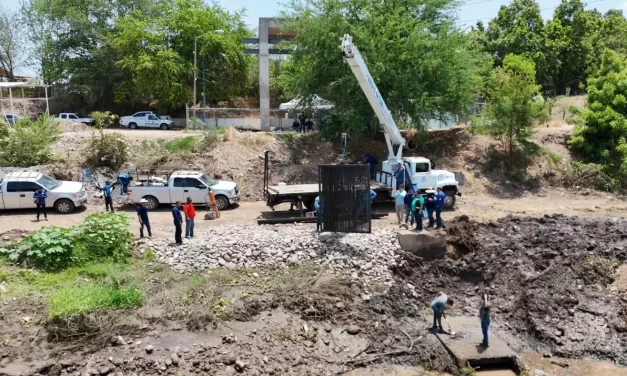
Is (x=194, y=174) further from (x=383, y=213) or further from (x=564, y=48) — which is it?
(x=564, y=48)

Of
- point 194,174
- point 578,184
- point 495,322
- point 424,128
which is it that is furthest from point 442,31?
point 495,322

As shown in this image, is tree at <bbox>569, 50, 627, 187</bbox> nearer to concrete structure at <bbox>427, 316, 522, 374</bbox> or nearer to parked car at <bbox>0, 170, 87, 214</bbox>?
concrete structure at <bbox>427, 316, 522, 374</bbox>

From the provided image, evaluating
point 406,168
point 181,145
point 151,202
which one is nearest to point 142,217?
point 151,202

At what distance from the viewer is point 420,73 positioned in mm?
24422

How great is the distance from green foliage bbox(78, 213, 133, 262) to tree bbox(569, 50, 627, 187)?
22300 millimetres

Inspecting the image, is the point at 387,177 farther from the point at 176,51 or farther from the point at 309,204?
the point at 176,51

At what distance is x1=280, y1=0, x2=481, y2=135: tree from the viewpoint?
24.3m

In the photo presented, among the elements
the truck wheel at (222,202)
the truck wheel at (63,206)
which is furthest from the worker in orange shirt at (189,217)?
the truck wheel at (63,206)

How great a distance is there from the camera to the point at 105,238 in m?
14.9

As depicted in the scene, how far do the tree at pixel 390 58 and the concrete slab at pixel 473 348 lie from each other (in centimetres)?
1362

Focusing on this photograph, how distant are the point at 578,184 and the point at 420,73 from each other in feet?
30.6

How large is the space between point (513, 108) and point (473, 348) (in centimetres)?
1582

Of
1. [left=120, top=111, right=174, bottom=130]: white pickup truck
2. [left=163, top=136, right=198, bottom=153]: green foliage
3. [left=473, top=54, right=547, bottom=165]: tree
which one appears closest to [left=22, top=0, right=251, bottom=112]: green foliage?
[left=120, top=111, right=174, bottom=130]: white pickup truck

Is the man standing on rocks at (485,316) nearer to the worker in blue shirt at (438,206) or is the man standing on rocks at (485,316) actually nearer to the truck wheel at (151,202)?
the worker in blue shirt at (438,206)
